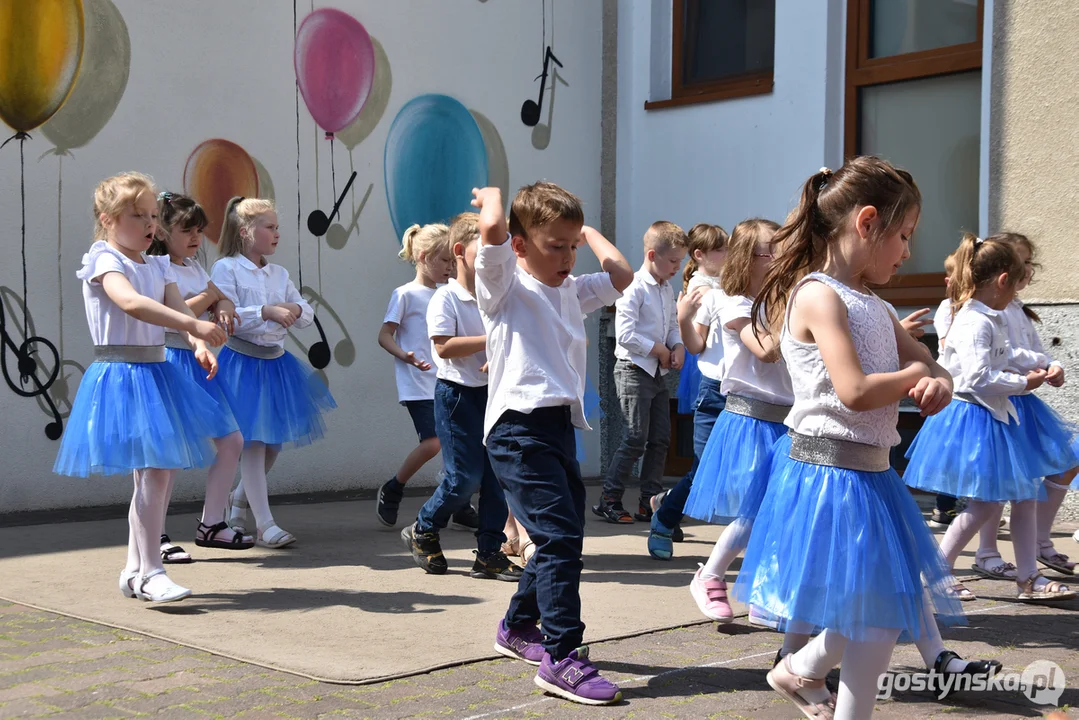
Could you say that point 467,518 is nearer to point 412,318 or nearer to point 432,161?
point 412,318

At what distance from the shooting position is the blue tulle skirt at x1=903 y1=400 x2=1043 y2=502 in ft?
17.0

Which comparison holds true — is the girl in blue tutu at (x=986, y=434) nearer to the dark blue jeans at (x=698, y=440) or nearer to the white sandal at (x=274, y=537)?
the dark blue jeans at (x=698, y=440)

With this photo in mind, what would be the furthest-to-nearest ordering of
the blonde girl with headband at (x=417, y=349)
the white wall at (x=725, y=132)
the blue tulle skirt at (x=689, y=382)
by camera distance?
the white wall at (x=725, y=132)
the blue tulle skirt at (x=689, y=382)
the blonde girl with headband at (x=417, y=349)

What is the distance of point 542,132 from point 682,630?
6.66 meters

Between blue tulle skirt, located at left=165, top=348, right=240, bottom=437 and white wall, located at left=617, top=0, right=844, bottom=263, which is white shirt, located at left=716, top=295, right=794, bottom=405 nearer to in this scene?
blue tulle skirt, located at left=165, top=348, right=240, bottom=437

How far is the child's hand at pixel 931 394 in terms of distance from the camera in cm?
284

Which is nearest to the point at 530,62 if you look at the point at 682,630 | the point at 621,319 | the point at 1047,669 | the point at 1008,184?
the point at 621,319

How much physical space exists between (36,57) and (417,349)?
10.0 ft

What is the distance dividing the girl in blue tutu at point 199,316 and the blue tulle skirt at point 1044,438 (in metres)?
3.86

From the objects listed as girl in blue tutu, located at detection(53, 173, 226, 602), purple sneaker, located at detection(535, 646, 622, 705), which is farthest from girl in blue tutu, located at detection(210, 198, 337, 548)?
Answer: purple sneaker, located at detection(535, 646, 622, 705)

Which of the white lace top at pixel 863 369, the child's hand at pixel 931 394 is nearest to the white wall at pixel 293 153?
the white lace top at pixel 863 369

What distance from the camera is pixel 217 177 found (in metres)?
8.40

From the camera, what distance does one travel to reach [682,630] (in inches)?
183

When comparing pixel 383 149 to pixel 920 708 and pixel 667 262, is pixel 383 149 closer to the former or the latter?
pixel 667 262
